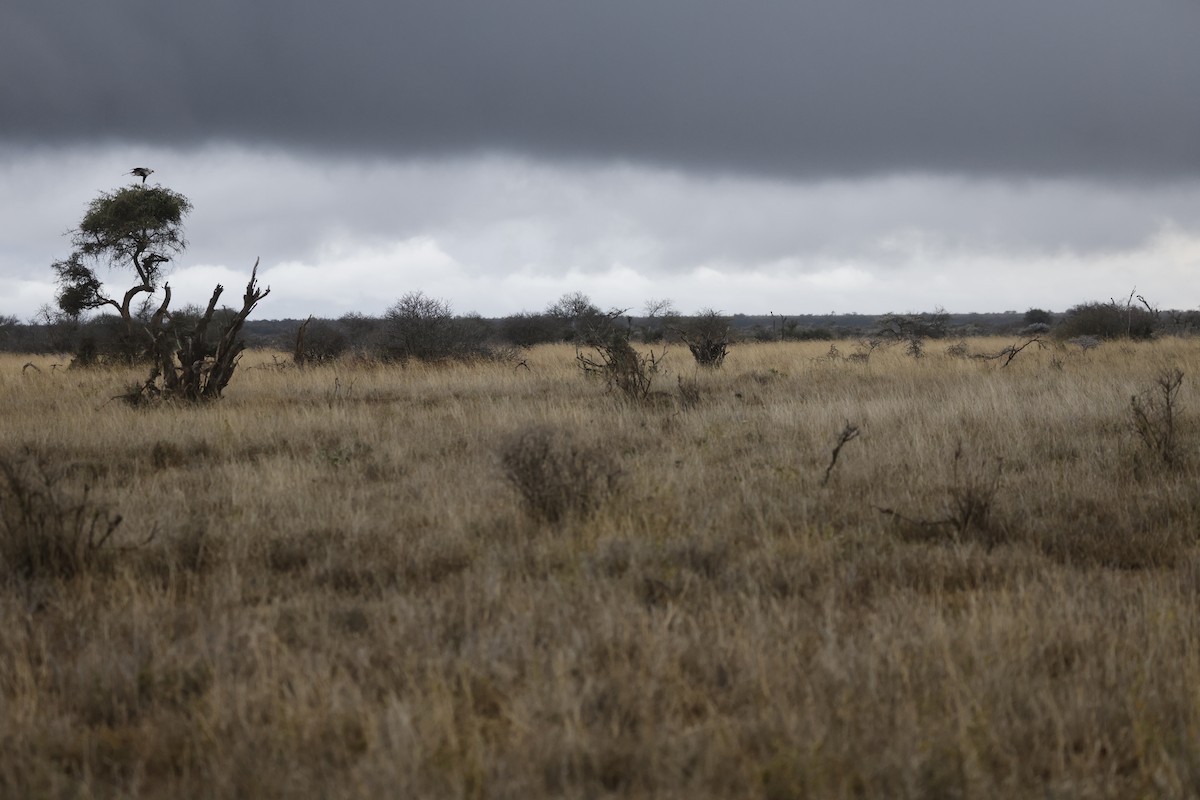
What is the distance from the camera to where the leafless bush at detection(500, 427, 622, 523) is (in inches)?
234

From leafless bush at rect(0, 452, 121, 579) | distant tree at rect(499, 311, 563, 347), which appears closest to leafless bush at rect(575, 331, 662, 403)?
leafless bush at rect(0, 452, 121, 579)

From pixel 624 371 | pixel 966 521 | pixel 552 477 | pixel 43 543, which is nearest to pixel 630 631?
pixel 552 477

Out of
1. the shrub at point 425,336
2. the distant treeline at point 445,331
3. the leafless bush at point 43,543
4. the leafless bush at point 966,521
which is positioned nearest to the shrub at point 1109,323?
the distant treeline at point 445,331

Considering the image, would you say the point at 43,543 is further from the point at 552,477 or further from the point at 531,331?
the point at 531,331

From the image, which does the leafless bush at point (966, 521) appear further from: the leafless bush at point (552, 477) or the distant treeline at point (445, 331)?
the distant treeline at point (445, 331)

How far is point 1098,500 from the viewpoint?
598 cm

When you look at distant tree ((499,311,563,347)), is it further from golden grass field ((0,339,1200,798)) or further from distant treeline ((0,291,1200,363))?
golden grass field ((0,339,1200,798))

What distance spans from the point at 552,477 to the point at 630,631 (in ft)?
8.18

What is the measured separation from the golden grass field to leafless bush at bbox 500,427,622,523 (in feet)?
0.34

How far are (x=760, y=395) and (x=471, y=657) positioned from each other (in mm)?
10518

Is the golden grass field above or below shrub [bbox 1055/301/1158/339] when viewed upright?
below

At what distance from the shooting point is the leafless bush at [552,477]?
5945 millimetres

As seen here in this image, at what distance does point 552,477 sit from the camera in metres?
6.07

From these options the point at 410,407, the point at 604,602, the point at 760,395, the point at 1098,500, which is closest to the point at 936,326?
the point at 760,395
